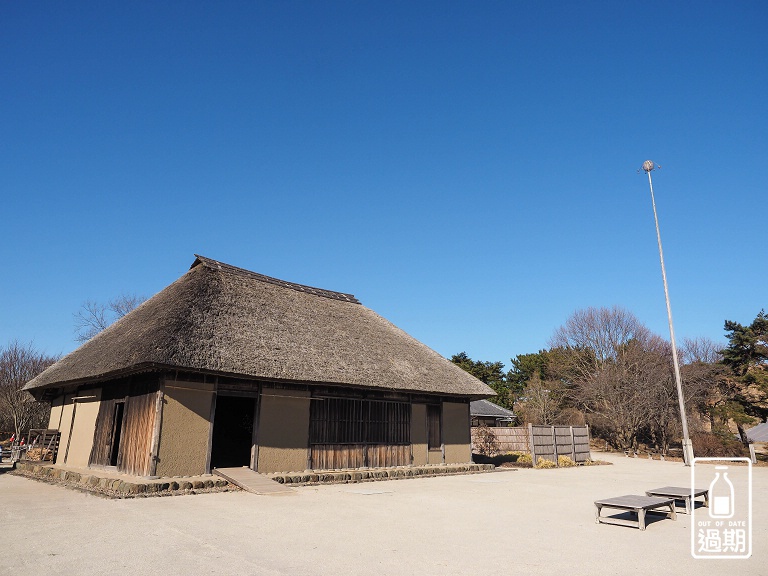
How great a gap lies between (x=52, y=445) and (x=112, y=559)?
14366 millimetres

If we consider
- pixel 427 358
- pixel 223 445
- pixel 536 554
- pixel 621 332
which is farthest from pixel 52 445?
pixel 621 332

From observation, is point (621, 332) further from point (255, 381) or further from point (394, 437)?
point (255, 381)

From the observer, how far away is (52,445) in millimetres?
16625

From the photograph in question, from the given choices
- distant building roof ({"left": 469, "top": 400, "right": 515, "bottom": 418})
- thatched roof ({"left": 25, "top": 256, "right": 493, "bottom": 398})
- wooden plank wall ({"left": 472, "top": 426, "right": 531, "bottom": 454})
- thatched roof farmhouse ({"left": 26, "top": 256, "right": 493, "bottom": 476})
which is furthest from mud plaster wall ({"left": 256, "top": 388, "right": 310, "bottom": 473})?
distant building roof ({"left": 469, "top": 400, "right": 515, "bottom": 418})

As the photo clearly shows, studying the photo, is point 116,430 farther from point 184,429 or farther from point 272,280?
point 272,280

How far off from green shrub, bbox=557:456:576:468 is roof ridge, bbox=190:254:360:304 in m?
10.9

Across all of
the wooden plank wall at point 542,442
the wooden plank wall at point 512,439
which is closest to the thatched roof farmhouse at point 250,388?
the wooden plank wall at point 542,442

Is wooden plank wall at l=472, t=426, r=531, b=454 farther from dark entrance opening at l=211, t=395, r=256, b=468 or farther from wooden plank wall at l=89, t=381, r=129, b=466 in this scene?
wooden plank wall at l=89, t=381, r=129, b=466

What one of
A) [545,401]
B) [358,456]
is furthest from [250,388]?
[545,401]

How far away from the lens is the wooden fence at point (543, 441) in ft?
Answer: 64.2

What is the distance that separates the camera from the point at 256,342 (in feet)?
44.3

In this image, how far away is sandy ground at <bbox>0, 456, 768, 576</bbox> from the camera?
5188 mm

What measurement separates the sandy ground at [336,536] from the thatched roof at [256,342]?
3174 millimetres

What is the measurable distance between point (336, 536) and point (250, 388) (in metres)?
6.98
